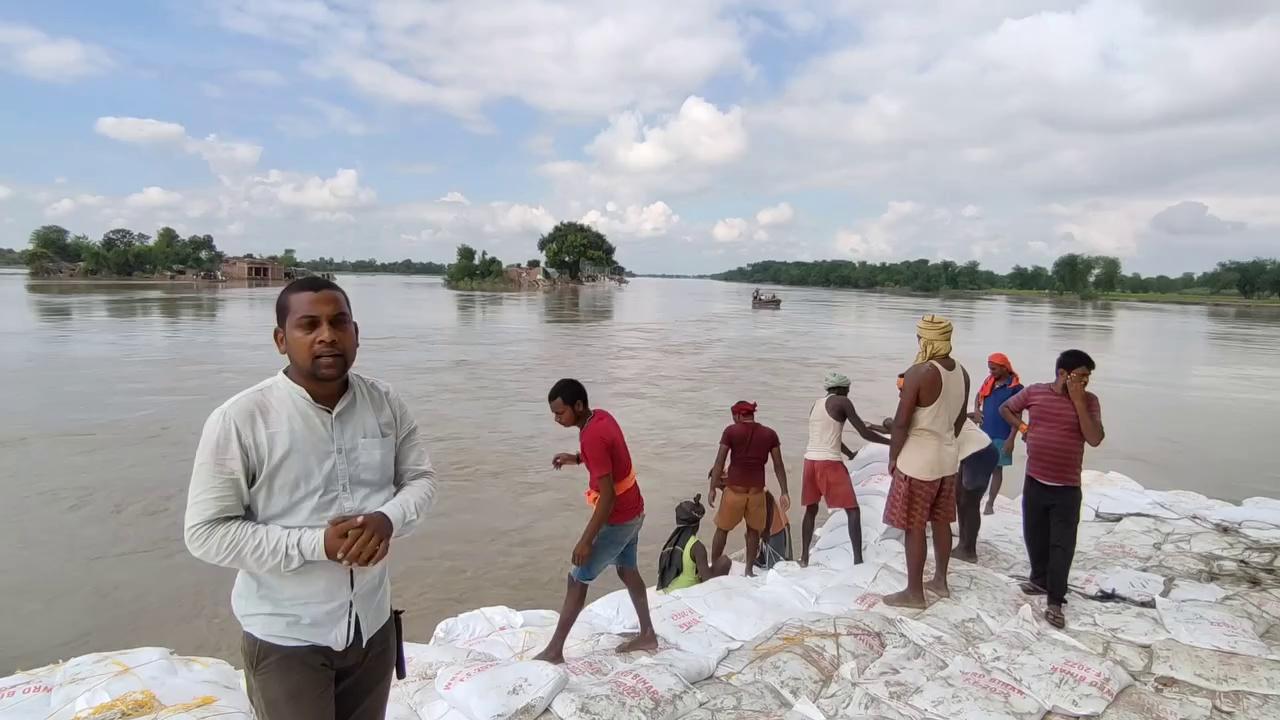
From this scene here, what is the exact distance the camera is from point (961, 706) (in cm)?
264

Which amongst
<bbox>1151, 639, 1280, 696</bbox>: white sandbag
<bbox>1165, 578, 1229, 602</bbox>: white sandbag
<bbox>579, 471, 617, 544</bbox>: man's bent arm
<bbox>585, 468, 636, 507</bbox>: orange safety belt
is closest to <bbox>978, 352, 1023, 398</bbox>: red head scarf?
<bbox>1165, 578, 1229, 602</bbox>: white sandbag

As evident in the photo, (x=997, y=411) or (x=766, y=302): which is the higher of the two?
(x=766, y=302)

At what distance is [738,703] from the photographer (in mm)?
2654

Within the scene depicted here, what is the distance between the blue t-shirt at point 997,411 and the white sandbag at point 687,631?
305 cm

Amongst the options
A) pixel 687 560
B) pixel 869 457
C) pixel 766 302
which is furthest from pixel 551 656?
pixel 766 302

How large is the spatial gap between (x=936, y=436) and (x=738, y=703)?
1.78m

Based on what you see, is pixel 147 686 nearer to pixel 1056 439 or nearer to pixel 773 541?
pixel 773 541

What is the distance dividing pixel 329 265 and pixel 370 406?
15735 cm

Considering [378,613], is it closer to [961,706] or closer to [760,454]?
[961,706]

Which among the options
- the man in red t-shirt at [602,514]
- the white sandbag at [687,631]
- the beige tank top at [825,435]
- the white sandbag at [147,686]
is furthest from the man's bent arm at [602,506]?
the beige tank top at [825,435]

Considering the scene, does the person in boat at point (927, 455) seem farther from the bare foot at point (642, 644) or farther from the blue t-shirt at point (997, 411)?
the blue t-shirt at point (997, 411)

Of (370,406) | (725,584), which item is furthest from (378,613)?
(725,584)

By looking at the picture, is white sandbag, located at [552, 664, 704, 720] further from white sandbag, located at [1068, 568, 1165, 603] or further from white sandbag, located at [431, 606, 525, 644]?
white sandbag, located at [1068, 568, 1165, 603]

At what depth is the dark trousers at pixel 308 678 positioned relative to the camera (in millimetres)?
1579
